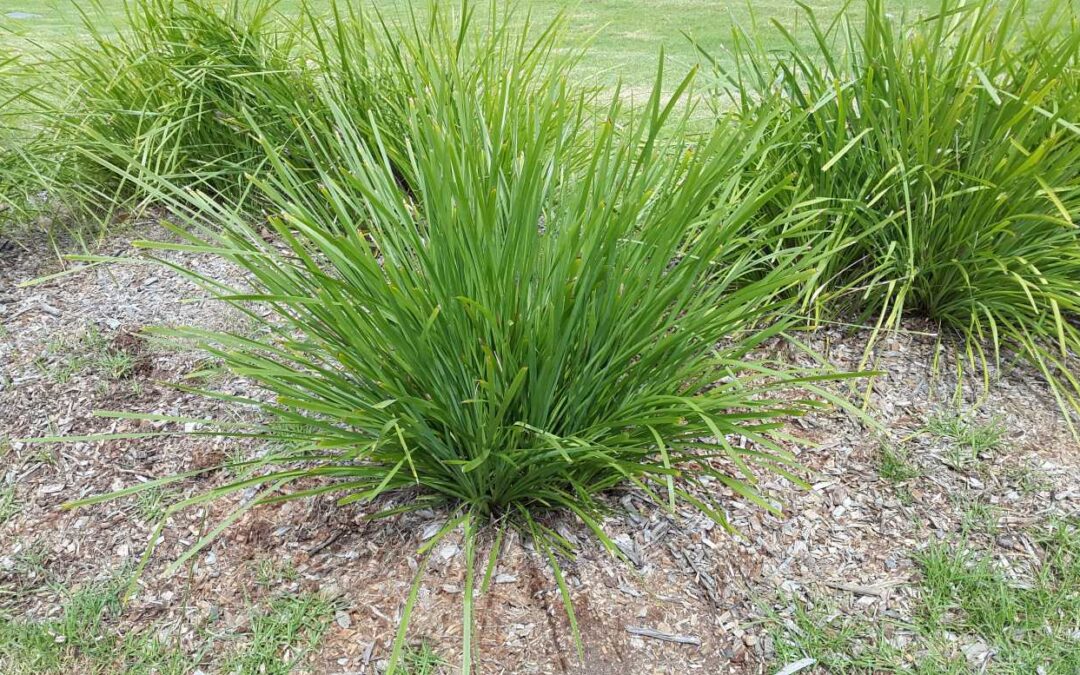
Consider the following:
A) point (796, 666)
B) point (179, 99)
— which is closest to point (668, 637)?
point (796, 666)

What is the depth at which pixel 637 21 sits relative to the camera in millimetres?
7875

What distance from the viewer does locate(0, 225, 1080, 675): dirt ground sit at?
173cm

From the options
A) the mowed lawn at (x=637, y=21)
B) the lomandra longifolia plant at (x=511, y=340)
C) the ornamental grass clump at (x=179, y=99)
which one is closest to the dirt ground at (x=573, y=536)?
the lomandra longifolia plant at (x=511, y=340)

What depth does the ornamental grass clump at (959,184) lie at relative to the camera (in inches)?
88.4

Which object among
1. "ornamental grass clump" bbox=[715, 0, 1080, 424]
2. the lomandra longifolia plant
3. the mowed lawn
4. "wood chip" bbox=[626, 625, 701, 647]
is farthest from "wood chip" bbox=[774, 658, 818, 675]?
the mowed lawn

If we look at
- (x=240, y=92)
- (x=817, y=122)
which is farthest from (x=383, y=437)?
(x=240, y=92)

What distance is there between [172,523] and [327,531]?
0.39m

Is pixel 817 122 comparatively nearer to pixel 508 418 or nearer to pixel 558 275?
pixel 558 275

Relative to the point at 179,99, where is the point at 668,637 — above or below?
below

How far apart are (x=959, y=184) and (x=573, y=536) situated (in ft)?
4.96

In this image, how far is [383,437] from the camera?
165cm

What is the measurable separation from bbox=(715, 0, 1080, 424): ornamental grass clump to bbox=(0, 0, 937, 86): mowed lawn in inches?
126

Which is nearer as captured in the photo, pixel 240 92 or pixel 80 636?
pixel 80 636

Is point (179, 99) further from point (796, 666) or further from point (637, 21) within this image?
point (637, 21)
